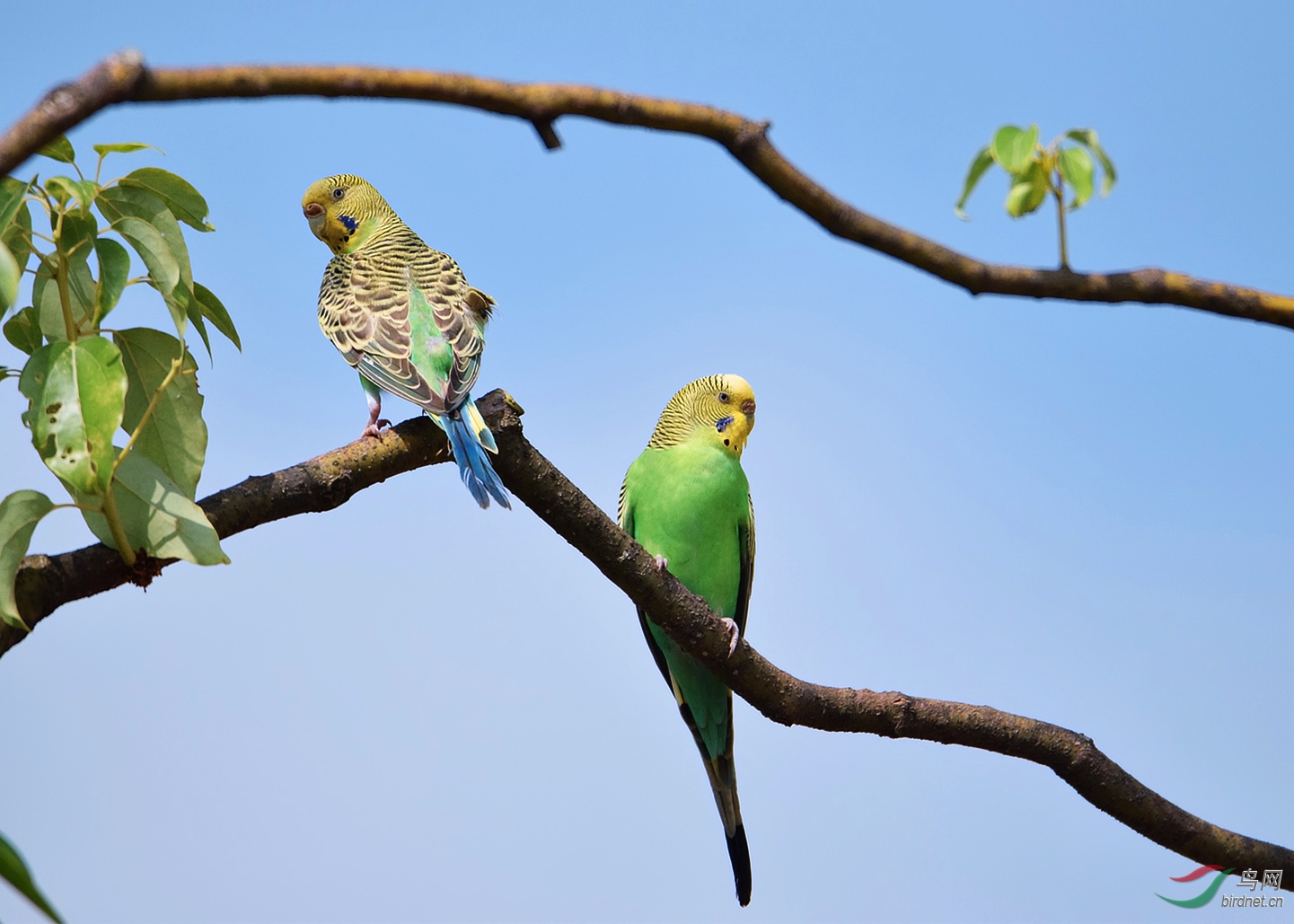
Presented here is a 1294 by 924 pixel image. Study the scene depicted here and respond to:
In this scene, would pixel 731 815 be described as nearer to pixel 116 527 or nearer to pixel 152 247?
pixel 116 527

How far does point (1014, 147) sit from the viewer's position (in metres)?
1.77

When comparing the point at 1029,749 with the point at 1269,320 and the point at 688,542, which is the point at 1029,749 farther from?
the point at 1269,320

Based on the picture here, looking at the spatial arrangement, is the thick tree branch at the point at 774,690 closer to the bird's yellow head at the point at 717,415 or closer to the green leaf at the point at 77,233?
the green leaf at the point at 77,233

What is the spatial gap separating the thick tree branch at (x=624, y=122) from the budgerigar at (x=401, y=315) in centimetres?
181

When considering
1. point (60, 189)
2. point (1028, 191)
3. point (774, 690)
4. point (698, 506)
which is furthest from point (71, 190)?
point (698, 506)

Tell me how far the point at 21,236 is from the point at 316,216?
2.79 m

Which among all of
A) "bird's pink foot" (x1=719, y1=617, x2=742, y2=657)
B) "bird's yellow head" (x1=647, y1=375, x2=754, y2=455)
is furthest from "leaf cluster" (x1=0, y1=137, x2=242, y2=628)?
"bird's yellow head" (x1=647, y1=375, x2=754, y2=455)

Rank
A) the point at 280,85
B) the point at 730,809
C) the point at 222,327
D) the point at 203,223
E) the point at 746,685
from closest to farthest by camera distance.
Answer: the point at 280,85
the point at 203,223
the point at 222,327
the point at 746,685
the point at 730,809

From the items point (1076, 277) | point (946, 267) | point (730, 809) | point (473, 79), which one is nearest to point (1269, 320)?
point (1076, 277)

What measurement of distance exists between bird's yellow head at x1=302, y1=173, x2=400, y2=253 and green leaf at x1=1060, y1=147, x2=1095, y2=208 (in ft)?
12.5

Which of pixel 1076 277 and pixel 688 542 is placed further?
pixel 688 542

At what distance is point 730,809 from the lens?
4.50 m

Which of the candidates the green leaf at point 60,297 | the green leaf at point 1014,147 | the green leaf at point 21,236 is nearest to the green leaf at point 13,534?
the green leaf at point 60,297

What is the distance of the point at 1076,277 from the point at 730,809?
342 cm
